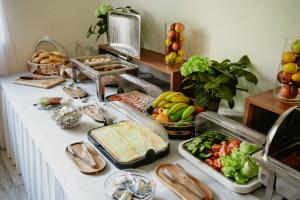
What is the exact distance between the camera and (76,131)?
113cm

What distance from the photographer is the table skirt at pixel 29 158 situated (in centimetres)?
107

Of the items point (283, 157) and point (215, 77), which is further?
point (215, 77)

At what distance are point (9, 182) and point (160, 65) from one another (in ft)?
3.78

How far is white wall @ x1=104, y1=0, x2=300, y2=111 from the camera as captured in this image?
103cm

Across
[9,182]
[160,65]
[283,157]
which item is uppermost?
[160,65]

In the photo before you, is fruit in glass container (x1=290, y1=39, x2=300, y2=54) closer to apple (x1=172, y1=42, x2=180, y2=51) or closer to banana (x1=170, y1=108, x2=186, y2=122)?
banana (x1=170, y1=108, x2=186, y2=122)

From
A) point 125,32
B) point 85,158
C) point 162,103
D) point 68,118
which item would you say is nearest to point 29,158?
point 68,118

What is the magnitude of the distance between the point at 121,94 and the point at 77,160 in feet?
1.86

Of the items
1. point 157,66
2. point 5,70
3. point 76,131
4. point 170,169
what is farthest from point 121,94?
point 5,70

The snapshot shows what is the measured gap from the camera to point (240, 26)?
1.16 meters

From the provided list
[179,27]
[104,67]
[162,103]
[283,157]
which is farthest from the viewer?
[104,67]

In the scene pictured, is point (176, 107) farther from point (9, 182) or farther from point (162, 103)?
point (9, 182)

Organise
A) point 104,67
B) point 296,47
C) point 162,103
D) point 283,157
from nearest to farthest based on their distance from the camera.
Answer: point 283,157 → point 296,47 → point 162,103 → point 104,67

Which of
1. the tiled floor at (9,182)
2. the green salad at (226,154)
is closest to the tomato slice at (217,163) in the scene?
the green salad at (226,154)
